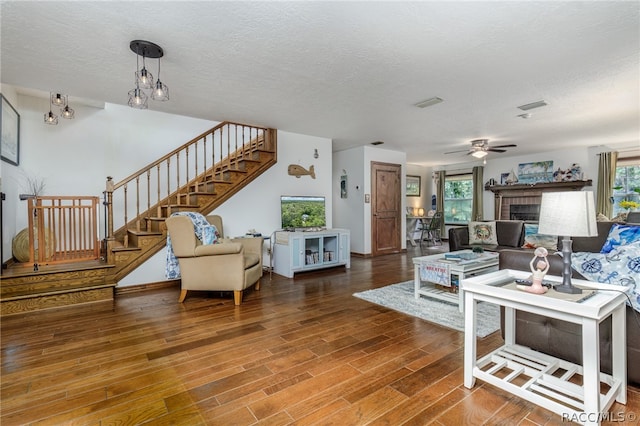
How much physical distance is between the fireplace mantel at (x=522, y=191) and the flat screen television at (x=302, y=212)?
5465 millimetres

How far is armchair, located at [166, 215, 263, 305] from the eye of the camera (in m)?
3.31

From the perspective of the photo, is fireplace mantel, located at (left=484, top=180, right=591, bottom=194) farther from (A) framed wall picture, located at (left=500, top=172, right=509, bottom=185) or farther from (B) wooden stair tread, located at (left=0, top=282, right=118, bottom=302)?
(B) wooden stair tread, located at (left=0, top=282, right=118, bottom=302)

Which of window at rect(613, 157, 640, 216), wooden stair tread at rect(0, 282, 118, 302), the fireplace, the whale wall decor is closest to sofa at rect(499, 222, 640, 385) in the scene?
the whale wall decor

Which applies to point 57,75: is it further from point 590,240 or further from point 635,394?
point 590,240

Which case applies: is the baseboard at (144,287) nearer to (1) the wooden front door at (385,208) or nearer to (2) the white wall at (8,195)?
(2) the white wall at (8,195)

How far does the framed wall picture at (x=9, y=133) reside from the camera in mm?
3424

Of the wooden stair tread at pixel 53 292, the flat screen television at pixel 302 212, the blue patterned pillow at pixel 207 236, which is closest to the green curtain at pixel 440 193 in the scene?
the flat screen television at pixel 302 212

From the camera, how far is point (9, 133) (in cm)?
368

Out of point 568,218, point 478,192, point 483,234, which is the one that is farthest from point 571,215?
point 478,192

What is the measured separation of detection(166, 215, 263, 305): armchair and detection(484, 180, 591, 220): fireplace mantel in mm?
7462

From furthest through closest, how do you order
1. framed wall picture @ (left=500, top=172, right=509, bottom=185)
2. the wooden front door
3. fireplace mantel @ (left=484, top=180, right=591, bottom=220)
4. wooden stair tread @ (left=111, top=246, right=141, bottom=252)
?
framed wall picture @ (left=500, top=172, right=509, bottom=185) < fireplace mantel @ (left=484, top=180, right=591, bottom=220) < the wooden front door < wooden stair tread @ (left=111, top=246, right=141, bottom=252)

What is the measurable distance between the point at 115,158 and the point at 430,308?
5021mm

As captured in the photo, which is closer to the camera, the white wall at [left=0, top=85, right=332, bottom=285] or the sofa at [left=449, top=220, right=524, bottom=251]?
the white wall at [left=0, top=85, right=332, bottom=285]

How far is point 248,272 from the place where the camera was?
11.6 ft
